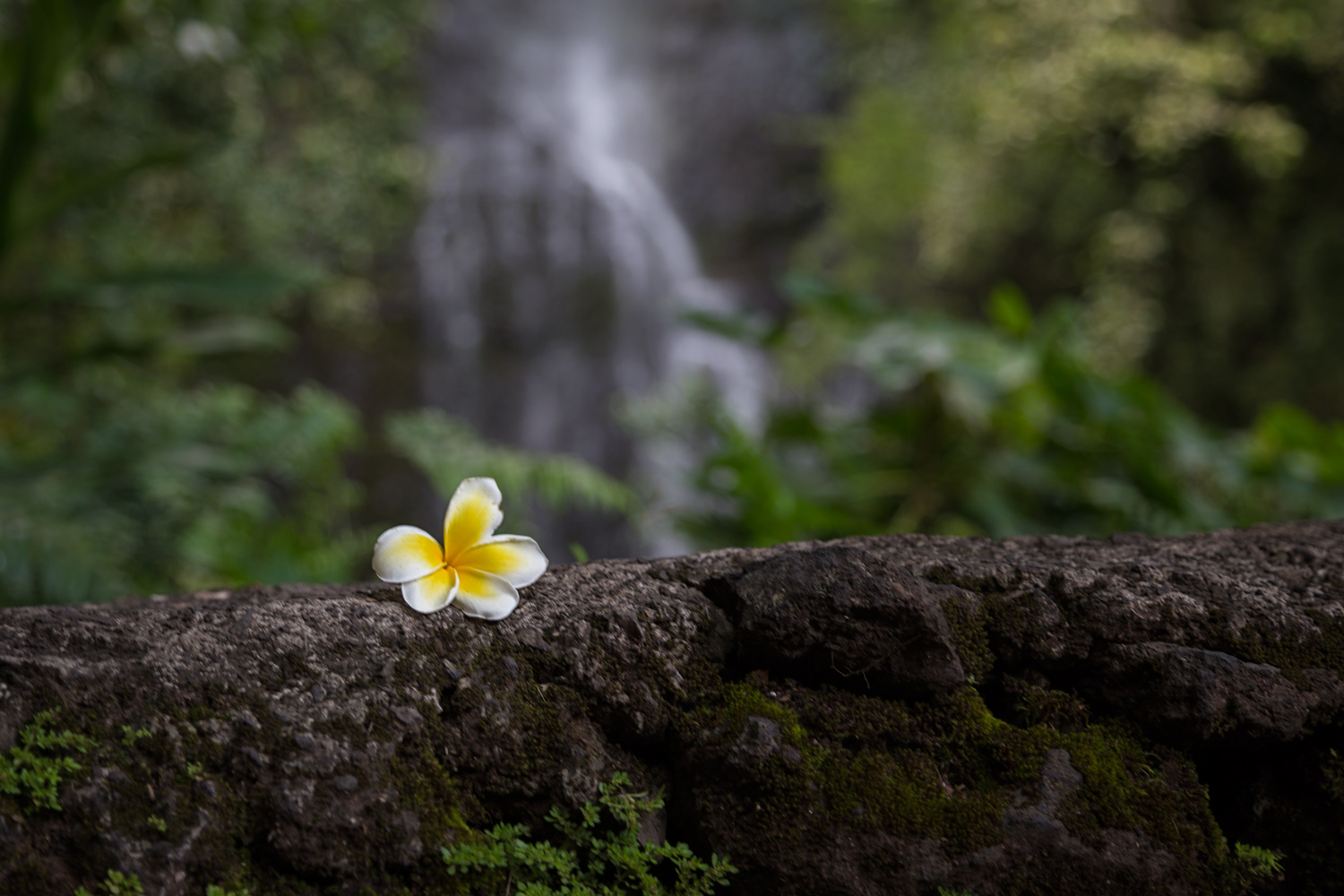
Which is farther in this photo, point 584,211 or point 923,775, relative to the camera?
point 584,211

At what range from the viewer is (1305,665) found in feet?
2.74

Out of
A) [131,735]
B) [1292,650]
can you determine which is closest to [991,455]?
[1292,650]

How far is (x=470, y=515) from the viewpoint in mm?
892

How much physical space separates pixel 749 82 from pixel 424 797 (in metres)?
9.39

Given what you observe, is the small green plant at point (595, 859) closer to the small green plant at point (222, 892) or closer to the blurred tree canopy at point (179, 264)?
the small green plant at point (222, 892)

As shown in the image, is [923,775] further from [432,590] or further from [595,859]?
[432,590]

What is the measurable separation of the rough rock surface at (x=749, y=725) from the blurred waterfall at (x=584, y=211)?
556 cm

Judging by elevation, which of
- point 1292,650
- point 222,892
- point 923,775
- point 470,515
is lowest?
point 222,892

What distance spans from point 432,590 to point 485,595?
0.16ft

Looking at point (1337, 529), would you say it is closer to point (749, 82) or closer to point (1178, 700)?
point (1178, 700)

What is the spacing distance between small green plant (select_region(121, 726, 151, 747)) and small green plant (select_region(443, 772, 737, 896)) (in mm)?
245

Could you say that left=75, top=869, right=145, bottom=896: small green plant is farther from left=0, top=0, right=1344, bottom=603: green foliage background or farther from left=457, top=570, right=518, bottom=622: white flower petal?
left=0, top=0, right=1344, bottom=603: green foliage background

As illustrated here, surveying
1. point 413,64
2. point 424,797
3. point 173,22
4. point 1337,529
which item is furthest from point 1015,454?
point 413,64

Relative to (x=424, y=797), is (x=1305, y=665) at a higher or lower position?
higher
